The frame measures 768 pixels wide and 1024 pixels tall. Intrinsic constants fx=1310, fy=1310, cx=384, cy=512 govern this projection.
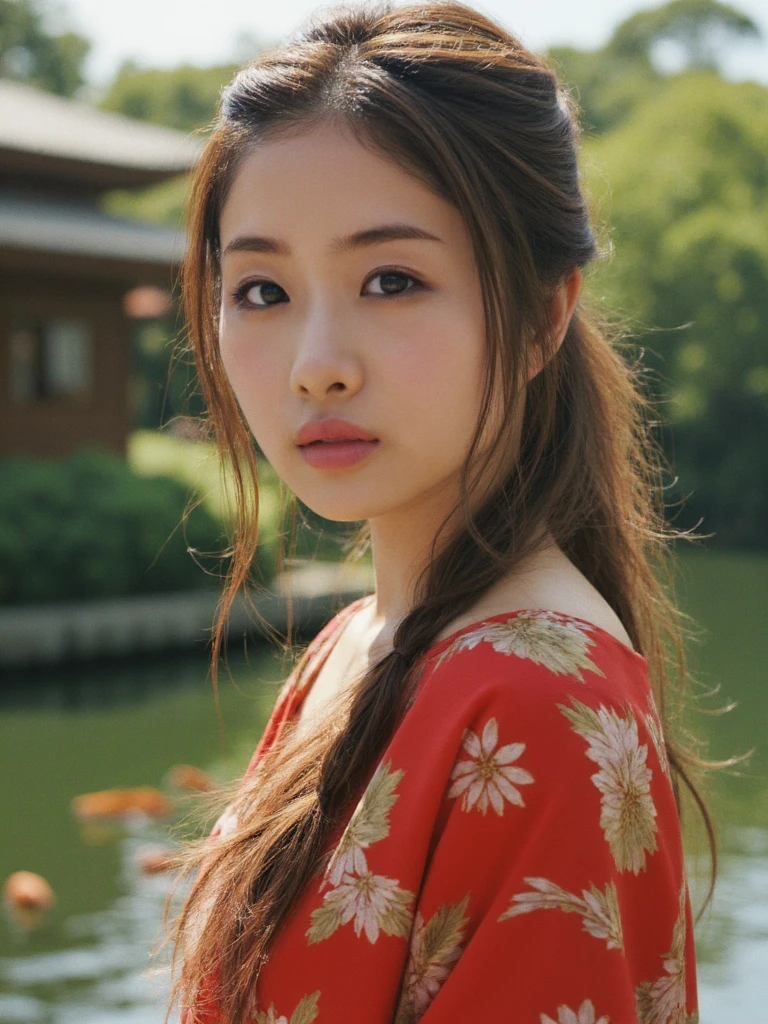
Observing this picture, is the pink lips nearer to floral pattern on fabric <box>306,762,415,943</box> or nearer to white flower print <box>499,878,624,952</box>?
floral pattern on fabric <box>306,762,415,943</box>

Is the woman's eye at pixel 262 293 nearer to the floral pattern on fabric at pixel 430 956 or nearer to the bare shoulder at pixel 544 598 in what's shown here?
the bare shoulder at pixel 544 598

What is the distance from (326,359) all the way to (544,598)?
9.1 inches

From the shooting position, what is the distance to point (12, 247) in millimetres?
10016

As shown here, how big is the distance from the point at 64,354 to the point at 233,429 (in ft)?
36.4

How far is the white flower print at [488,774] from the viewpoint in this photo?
0.80 metres

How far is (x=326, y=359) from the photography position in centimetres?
94

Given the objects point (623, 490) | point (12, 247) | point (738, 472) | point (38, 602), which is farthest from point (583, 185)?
point (738, 472)

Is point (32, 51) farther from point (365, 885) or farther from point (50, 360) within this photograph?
point (365, 885)

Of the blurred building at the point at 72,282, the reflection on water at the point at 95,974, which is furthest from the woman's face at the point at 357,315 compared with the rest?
the blurred building at the point at 72,282

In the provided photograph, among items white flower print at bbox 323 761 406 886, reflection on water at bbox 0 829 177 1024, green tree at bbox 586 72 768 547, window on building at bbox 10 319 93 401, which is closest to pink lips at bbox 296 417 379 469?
white flower print at bbox 323 761 406 886

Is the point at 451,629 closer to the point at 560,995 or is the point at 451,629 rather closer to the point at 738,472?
the point at 560,995

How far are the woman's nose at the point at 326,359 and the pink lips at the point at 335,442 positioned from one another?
28 millimetres

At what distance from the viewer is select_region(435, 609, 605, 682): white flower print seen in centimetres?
84

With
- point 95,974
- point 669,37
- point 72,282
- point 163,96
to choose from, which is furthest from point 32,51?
point 95,974
